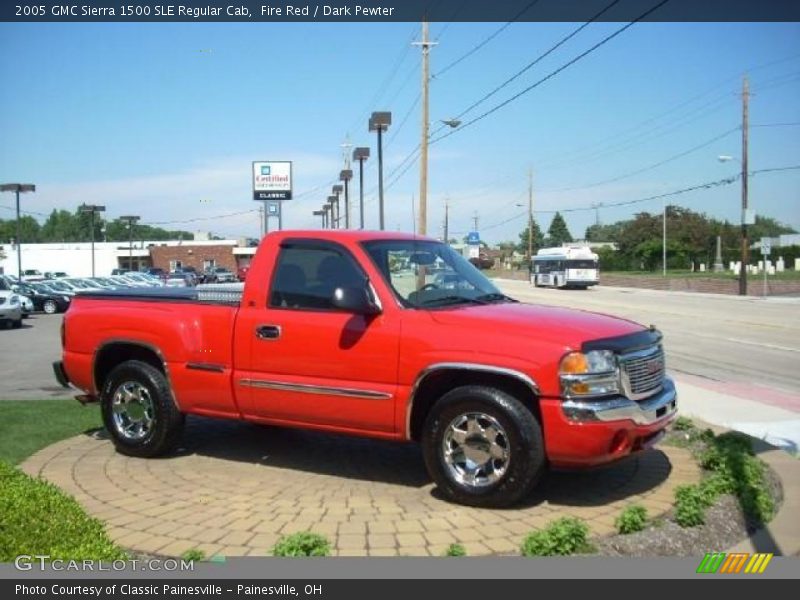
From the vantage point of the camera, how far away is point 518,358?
15.5 ft

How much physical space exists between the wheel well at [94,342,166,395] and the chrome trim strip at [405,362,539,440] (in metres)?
2.32

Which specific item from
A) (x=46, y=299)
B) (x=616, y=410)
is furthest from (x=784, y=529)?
(x=46, y=299)

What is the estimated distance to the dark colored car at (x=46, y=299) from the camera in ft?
109

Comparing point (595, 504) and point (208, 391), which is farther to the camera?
point (208, 391)

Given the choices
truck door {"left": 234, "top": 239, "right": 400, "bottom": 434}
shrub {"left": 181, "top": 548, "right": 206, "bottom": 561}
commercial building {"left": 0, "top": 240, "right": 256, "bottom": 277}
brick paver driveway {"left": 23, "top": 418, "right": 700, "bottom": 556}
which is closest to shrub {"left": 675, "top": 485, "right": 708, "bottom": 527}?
brick paver driveway {"left": 23, "top": 418, "right": 700, "bottom": 556}

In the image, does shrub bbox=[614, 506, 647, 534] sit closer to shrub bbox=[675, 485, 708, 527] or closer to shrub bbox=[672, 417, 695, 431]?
shrub bbox=[675, 485, 708, 527]

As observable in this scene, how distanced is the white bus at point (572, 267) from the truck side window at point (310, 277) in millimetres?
48787

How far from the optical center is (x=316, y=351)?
5367 mm

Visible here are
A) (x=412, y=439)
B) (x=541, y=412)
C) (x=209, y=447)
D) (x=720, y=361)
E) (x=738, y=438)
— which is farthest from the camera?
(x=720, y=361)

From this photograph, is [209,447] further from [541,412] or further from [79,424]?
[541,412]

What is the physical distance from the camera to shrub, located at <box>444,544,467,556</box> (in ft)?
13.3

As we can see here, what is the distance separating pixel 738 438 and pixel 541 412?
8.04ft

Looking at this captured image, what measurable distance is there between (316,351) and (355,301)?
0.53 meters
